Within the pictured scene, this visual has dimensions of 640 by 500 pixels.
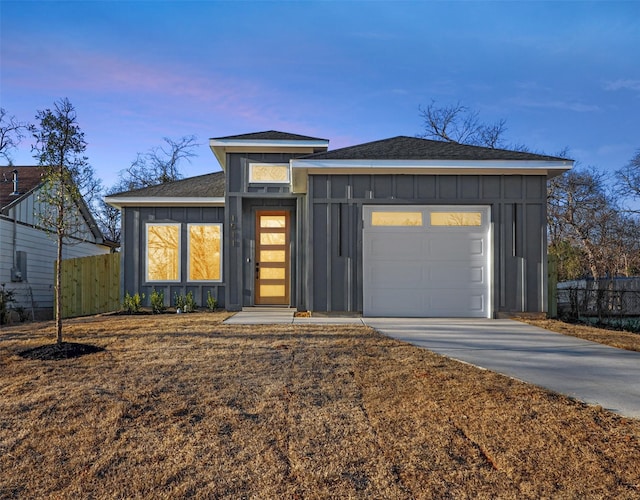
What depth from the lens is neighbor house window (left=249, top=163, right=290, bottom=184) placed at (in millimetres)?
10039

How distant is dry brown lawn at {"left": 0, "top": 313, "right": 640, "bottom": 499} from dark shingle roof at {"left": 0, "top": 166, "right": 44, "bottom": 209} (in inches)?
398

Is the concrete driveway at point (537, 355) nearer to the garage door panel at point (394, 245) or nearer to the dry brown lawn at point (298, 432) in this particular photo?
the dry brown lawn at point (298, 432)

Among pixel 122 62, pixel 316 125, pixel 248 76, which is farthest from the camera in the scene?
pixel 316 125

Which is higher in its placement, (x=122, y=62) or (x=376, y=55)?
(x=376, y=55)

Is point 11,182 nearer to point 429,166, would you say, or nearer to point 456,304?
point 429,166

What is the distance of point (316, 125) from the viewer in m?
17.0

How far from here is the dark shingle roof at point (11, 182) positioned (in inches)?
496

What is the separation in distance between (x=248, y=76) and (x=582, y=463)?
40.5ft

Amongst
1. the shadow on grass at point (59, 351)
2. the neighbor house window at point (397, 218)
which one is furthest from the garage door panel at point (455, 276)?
the shadow on grass at point (59, 351)

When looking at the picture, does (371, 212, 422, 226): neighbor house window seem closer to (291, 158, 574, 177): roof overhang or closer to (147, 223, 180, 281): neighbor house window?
(291, 158, 574, 177): roof overhang

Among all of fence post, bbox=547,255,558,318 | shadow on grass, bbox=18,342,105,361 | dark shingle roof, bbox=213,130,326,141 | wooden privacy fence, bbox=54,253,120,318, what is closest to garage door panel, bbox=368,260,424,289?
fence post, bbox=547,255,558,318

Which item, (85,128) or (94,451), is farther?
(85,128)

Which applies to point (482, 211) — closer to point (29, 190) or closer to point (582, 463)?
point (582, 463)

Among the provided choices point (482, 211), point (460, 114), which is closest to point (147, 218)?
point (482, 211)
